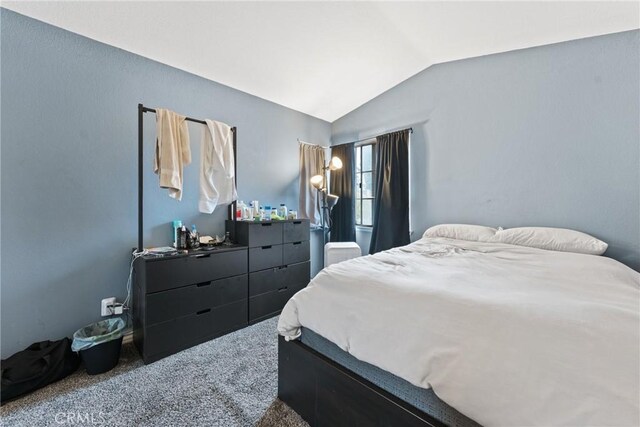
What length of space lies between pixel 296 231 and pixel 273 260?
0.42 m

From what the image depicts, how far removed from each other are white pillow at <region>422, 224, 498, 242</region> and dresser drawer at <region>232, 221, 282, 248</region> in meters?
1.54

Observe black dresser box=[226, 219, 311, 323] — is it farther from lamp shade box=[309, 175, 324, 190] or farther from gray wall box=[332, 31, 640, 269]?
gray wall box=[332, 31, 640, 269]

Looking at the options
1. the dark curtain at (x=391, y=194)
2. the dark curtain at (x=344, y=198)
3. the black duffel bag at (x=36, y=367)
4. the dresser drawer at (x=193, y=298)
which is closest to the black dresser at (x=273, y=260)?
the dresser drawer at (x=193, y=298)

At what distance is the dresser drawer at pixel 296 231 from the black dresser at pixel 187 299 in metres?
0.51

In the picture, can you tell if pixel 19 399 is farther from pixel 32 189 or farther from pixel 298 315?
pixel 298 315

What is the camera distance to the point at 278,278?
Result: 261cm

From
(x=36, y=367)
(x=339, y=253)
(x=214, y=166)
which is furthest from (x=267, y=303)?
(x=36, y=367)

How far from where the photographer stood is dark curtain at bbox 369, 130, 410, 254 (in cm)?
305

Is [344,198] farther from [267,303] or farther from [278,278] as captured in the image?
[267,303]

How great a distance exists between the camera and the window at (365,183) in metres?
3.54

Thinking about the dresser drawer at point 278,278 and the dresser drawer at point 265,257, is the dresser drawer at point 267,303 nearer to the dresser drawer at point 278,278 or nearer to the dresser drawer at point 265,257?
the dresser drawer at point 278,278

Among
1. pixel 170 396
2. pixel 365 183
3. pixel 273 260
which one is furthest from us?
pixel 365 183

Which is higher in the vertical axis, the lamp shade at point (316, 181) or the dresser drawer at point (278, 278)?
the lamp shade at point (316, 181)

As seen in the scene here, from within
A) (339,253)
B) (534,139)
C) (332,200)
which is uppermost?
(534,139)
